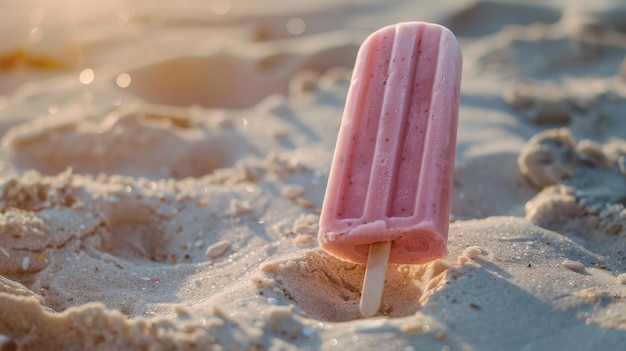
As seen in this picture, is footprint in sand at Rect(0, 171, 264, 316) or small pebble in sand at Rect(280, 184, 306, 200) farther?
small pebble in sand at Rect(280, 184, 306, 200)

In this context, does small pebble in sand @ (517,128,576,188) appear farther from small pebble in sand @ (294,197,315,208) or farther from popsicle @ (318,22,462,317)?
small pebble in sand @ (294,197,315,208)

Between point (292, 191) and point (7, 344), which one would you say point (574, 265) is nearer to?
point (292, 191)

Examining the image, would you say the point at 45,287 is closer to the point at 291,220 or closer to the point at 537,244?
the point at 291,220

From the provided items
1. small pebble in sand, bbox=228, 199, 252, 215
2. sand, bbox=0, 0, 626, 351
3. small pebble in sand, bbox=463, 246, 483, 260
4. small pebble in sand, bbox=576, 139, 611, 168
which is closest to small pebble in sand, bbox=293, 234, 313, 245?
sand, bbox=0, 0, 626, 351

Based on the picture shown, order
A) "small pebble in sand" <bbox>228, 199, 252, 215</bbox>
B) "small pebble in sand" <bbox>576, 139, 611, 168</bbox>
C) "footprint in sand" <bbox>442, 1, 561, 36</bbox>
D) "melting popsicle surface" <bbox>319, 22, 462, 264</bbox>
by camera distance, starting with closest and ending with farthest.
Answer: "melting popsicle surface" <bbox>319, 22, 462, 264</bbox>
"small pebble in sand" <bbox>228, 199, 252, 215</bbox>
"small pebble in sand" <bbox>576, 139, 611, 168</bbox>
"footprint in sand" <bbox>442, 1, 561, 36</bbox>

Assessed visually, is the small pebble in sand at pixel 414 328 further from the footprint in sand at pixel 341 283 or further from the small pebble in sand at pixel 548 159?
the small pebble in sand at pixel 548 159

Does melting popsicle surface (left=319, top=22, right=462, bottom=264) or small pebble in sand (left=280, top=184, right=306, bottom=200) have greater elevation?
melting popsicle surface (left=319, top=22, right=462, bottom=264)

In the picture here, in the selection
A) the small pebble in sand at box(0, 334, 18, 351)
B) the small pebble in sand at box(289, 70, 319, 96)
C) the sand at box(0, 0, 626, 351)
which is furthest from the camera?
the small pebble in sand at box(289, 70, 319, 96)
